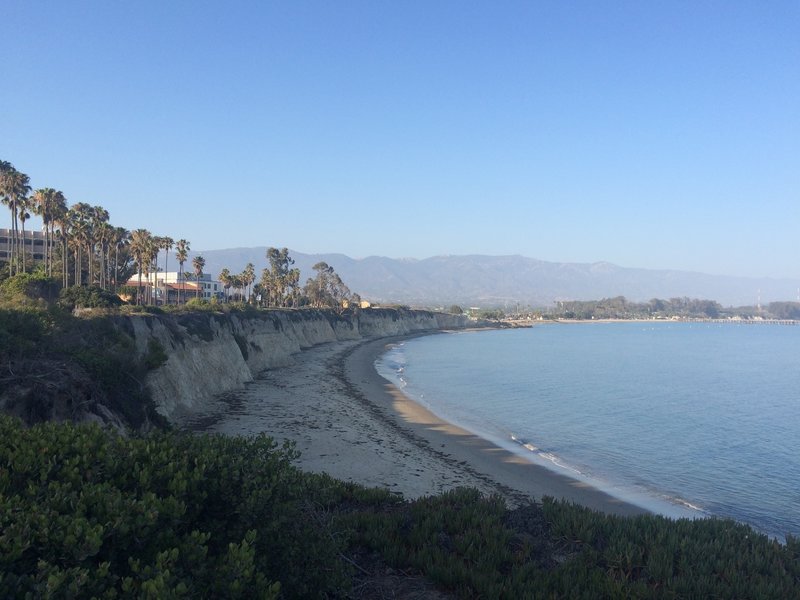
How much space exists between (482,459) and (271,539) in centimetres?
2035

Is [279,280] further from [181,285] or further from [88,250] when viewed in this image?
[88,250]

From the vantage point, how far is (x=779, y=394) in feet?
166

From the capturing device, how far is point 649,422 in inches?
1447

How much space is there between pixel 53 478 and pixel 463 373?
186 ft

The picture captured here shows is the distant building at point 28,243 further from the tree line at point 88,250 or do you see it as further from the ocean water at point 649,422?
the ocean water at point 649,422

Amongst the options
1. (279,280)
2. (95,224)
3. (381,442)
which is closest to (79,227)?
(95,224)

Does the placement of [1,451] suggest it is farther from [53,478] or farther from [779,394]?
[779,394]

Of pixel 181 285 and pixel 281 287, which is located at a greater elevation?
pixel 181 285

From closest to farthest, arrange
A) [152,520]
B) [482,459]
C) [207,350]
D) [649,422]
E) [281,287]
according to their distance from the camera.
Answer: [152,520], [482,459], [649,422], [207,350], [281,287]

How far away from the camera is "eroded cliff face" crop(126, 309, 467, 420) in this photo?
29.0 meters

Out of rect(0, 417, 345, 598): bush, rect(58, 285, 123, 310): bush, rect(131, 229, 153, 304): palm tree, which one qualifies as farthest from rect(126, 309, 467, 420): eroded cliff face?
rect(0, 417, 345, 598): bush

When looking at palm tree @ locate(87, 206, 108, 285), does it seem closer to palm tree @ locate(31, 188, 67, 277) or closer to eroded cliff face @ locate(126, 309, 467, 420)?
palm tree @ locate(31, 188, 67, 277)

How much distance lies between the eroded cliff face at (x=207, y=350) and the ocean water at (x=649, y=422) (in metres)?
13.2

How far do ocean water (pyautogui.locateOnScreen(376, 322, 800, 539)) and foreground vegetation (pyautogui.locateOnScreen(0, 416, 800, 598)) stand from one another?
37.0 ft
